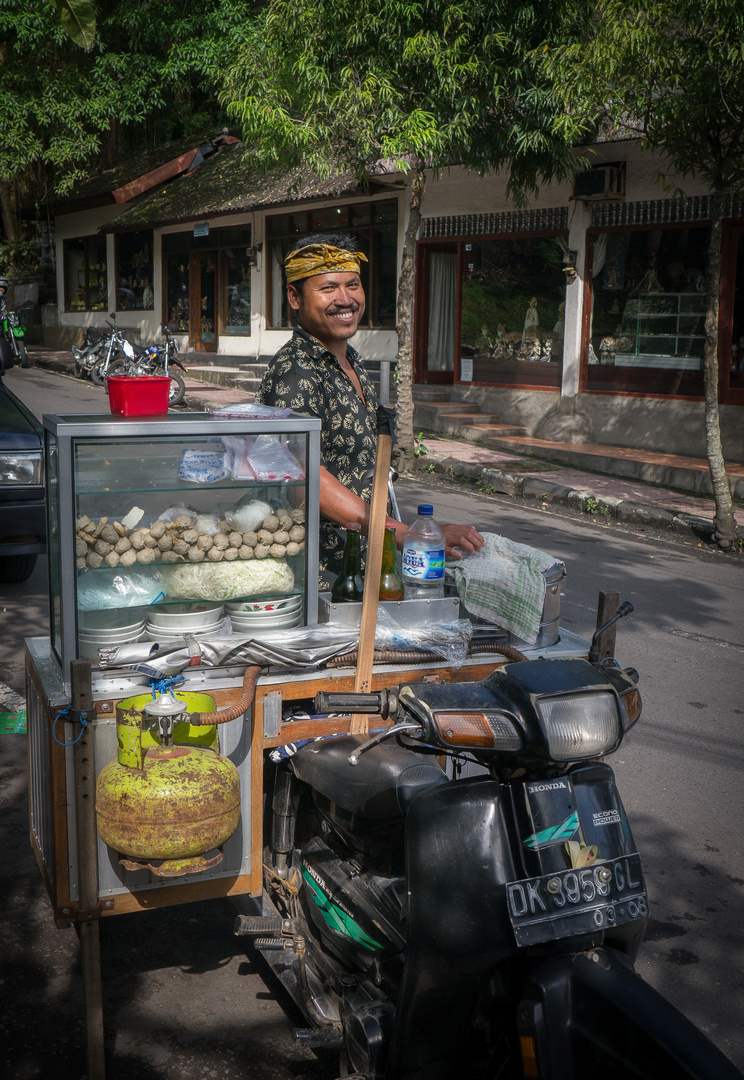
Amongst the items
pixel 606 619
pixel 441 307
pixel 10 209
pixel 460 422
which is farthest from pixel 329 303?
pixel 10 209

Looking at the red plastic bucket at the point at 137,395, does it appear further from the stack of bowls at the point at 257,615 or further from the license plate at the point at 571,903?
the license plate at the point at 571,903

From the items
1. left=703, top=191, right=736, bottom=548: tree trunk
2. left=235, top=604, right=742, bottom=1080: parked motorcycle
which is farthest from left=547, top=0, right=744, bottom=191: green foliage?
left=235, top=604, right=742, bottom=1080: parked motorcycle

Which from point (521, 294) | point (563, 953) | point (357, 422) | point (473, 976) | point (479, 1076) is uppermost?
point (521, 294)

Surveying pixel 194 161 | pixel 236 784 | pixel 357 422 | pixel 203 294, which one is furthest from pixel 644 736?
pixel 194 161

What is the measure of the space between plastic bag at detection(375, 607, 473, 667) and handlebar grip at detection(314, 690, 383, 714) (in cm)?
59

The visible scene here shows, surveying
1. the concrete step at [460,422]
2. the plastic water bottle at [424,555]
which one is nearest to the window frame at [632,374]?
the concrete step at [460,422]

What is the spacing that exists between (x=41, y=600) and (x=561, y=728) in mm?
5454

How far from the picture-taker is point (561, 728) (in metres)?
1.74

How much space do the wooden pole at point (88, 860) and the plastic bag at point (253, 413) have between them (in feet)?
2.79

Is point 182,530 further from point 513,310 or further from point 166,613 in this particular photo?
point 513,310

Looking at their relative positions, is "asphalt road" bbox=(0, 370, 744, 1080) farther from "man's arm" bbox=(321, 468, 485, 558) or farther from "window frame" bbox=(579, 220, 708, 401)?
"window frame" bbox=(579, 220, 708, 401)

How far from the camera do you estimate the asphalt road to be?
259 cm

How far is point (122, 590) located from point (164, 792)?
69cm

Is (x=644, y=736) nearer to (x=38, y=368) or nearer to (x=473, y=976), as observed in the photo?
(x=473, y=976)
